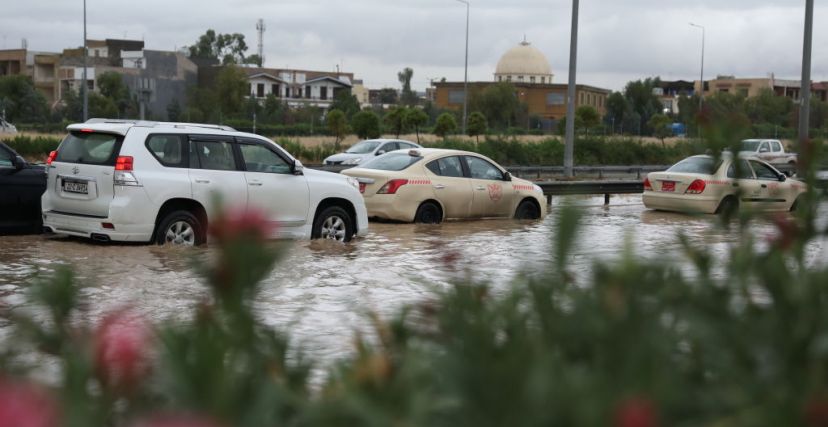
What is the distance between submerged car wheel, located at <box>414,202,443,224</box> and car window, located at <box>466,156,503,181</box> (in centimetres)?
103

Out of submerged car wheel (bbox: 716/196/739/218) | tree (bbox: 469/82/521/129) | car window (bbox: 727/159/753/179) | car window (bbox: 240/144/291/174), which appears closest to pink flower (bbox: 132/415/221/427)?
car window (bbox: 727/159/753/179)

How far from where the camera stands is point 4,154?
14.3 m

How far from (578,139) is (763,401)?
46.4m

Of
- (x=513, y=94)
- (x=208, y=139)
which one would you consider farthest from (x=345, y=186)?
(x=513, y=94)

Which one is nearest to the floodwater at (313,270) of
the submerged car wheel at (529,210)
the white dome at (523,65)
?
the submerged car wheel at (529,210)

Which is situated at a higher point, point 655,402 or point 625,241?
point 625,241

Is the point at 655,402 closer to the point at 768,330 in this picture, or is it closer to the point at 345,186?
the point at 768,330

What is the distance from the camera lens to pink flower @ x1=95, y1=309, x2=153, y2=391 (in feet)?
6.03

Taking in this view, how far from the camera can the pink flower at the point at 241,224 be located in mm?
1554

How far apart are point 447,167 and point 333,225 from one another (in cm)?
406

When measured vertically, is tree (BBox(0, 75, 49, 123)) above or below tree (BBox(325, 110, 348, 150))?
above

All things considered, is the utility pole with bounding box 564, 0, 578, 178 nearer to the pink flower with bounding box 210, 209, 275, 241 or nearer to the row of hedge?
the row of hedge

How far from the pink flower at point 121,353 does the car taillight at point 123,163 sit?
11.0 m

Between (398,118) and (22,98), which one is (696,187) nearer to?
(398,118)
